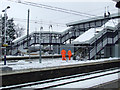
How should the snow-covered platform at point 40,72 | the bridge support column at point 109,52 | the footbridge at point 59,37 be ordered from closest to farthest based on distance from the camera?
the snow-covered platform at point 40,72
the bridge support column at point 109,52
the footbridge at point 59,37

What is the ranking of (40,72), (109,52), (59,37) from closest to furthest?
(40,72)
(109,52)
(59,37)

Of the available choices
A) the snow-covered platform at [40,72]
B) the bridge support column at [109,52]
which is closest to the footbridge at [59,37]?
the bridge support column at [109,52]

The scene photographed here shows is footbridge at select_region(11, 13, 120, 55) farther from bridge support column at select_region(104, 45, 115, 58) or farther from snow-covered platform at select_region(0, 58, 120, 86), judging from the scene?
snow-covered platform at select_region(0, 58, 120, 86)

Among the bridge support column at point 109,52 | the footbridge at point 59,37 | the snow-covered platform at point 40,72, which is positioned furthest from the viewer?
the footbridge at point 59,37

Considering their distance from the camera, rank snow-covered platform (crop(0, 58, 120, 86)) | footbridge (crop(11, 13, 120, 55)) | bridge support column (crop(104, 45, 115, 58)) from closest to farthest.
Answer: snow-covered platform (crop(0, 58, 120, 86)), bridge support column (crop(104, 45, 115, 58)), footbridge (crop(11, 13, 120, 55))

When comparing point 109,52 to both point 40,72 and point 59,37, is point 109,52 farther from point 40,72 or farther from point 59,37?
point 40,72

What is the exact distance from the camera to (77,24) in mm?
40562

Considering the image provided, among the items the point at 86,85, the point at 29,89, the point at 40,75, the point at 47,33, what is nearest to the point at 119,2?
the point at 86,85

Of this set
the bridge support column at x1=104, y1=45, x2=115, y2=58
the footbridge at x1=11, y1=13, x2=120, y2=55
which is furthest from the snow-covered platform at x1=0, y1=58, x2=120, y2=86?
the footbridge at x1=11, y1=13, x2=120, y2=55

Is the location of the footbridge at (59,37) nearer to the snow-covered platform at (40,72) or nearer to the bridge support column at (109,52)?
the bridge support column at (109,52)

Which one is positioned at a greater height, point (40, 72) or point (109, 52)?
point (109, 52)

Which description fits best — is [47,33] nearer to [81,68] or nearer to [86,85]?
[81,68]

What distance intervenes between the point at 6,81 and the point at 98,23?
2972cm

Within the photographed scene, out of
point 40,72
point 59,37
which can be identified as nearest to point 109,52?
point 59,37
